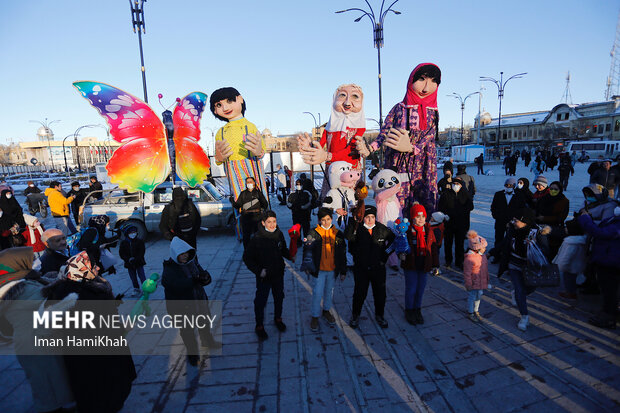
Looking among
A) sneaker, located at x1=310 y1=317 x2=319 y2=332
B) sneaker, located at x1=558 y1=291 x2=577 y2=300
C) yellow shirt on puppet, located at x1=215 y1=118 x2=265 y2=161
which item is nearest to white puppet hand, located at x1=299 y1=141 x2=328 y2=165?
yellow shirt on puppet, located at x1=215 y1=118 x2=265 y2=161

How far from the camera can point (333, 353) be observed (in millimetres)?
3705

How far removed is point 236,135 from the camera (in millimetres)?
6598

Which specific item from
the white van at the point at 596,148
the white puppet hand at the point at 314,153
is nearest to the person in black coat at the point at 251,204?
the white puppet hand at the point at 314,153

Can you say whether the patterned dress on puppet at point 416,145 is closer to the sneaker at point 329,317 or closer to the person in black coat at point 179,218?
the sneaker at point 329,317

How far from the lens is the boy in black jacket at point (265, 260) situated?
388 centimetres

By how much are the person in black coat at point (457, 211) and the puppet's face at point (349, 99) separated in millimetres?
2355

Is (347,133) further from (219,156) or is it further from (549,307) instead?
(549,307)

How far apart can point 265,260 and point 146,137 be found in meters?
3.30

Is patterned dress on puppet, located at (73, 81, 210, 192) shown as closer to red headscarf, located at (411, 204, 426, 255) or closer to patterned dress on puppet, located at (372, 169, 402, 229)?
patterned dress on puppet, located at (372, 169, 402, 229)

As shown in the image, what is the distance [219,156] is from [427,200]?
14.0ft

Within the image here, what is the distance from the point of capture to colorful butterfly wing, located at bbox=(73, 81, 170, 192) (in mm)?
4816

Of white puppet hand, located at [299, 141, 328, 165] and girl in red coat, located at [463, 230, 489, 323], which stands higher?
white puppet hand, located at [299, 141, 328, 165]

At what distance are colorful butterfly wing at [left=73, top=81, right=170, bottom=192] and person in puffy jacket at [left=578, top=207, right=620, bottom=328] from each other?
6.45 metres

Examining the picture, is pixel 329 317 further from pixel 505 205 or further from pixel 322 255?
pixel 505 205
